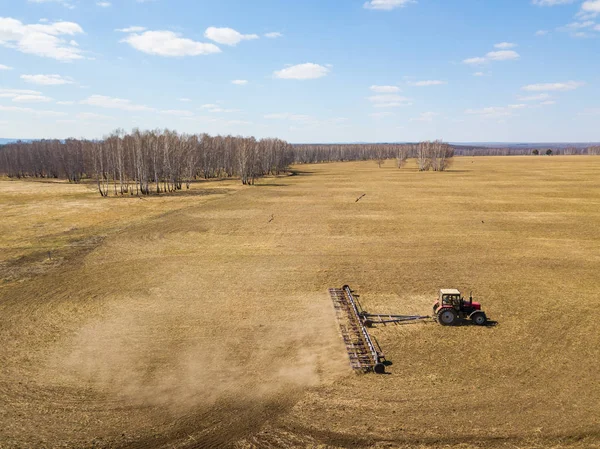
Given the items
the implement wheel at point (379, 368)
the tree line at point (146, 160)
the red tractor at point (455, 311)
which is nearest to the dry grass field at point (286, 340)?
the implement wheel at point (379, 368)

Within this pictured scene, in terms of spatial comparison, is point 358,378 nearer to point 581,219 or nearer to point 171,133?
point 581,219

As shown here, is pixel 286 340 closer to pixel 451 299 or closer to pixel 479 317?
pixel 451 299

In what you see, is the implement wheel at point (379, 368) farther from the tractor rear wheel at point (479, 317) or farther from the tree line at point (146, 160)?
the tree line at point (146, 160)

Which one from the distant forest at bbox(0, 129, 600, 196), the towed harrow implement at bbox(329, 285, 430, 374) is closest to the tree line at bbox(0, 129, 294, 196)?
the distant forest at bbox(0, 129, 600, 196)

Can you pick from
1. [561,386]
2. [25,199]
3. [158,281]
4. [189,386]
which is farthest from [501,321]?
[25,199]

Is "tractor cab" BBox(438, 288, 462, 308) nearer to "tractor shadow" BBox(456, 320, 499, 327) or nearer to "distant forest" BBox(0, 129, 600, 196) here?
"tractor shadow" BBox(456, 320, 499, 327)

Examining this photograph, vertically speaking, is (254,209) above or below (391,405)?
above
